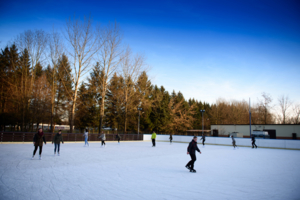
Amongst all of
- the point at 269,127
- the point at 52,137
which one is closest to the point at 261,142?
the point at 269,127

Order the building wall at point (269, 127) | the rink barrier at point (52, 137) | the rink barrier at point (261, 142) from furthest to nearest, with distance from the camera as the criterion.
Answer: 1. the building wall at point (269, 127)
2. the rink barrier at point (261, 142)
3. the rink barrier at point (52, 137)

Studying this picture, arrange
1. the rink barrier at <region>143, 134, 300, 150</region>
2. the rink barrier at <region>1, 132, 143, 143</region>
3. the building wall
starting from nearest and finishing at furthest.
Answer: the rink barrier at <region>1, 132, 143, 143</region>, the rink barrier at <region>143, 134, 300, 150</region>, the building wall

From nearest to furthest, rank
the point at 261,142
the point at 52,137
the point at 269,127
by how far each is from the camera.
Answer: the point at 52,137
the point at 261,142
the point at 269,127

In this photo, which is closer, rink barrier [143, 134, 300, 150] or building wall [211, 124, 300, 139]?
rink barrier [143, 134, 300, 150]

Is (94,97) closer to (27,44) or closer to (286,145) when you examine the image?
(27,44)

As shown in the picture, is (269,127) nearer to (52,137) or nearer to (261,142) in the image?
(261,142)

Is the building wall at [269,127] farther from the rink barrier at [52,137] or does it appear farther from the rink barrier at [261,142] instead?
the rink barrier at [52,137]

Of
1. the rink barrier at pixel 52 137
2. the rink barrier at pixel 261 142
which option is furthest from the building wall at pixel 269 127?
the rink barrier at pixel 52 137

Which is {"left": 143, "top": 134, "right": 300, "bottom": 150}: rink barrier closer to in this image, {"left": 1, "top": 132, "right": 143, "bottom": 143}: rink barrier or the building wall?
{"left": 1, "top": 132, "right": 143, "bottom": 143}: rink barrier

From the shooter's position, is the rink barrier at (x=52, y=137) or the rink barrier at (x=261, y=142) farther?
the rink barrier at (x=261, y=142)

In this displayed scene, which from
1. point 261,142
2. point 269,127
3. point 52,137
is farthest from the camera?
point 269,127

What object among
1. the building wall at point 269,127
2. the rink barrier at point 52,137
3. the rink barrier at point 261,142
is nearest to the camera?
the rink barrier at point 52,137

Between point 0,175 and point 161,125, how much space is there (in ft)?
159

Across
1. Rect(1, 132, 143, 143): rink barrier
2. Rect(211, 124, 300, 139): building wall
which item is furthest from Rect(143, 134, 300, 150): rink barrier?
Rect(211, 124, 300, 139): building wall
